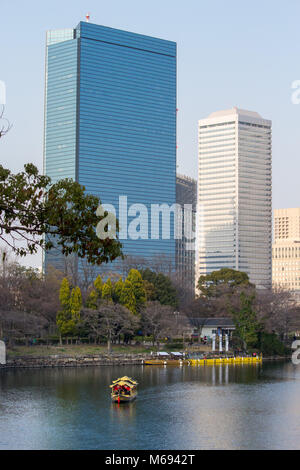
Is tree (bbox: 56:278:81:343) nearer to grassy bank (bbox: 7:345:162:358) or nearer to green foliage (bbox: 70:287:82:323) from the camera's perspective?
green foliage (bbox: 70:287:82:323)

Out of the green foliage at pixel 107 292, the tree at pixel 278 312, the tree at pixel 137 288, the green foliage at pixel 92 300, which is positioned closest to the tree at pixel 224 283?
the tree at pixel 278 312

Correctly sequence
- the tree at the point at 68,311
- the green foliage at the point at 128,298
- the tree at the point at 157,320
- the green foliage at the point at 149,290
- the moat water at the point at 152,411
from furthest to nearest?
the green foliage at the point at 149,290 < the tree at the point at 157,320 < the green foliage at the point at 128,298 < the tree at the point at 68,311 < the moat water at the point at 152,411

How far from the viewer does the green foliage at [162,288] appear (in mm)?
98562

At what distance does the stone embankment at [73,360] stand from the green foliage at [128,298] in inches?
250

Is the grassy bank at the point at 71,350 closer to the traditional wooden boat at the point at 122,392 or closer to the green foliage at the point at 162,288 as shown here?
the green foliage at the point at 162,288

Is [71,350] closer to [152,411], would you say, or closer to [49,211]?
[152,411]

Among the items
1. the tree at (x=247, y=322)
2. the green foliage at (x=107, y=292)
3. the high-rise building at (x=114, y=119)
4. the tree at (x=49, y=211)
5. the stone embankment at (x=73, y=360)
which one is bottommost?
the stone embankment at (x=73, y=360)

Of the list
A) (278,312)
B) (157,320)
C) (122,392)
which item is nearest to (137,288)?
(157,320)

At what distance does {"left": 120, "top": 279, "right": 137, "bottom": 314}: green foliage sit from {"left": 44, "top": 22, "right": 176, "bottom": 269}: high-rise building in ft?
254

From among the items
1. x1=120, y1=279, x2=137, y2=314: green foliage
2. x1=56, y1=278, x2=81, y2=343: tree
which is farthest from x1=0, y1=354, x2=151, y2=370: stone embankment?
x1=120, y1=279, x2=137, y2=314: green foliage

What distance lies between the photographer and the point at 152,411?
168 feet

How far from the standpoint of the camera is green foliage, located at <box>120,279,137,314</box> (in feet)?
298

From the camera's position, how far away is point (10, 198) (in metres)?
23.9

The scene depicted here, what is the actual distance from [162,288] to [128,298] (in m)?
9.62
